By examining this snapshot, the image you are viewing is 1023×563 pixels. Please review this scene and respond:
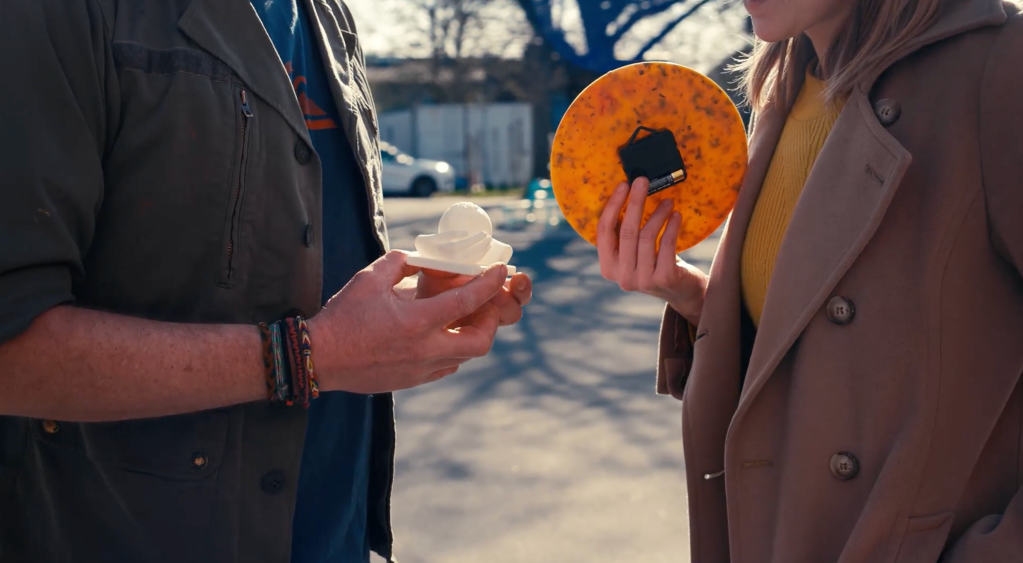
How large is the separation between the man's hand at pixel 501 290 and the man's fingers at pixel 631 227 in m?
0.23

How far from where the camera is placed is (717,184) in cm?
188

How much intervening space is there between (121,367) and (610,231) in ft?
3.22

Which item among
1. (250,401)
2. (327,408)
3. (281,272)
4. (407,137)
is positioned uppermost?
(281,272)

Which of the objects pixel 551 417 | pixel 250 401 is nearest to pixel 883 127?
pixel 250 401

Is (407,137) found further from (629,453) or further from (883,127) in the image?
(883,127)

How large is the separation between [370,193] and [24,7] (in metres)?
0.73

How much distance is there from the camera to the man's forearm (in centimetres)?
120

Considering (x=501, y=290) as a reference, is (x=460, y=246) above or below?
above

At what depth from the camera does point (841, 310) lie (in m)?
1.50

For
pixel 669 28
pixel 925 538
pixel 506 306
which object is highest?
pixel 506 306

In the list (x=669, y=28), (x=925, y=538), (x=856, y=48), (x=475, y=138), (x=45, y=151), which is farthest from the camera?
(x=475, y=138)

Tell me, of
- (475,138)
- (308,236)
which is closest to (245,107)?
(308,236)

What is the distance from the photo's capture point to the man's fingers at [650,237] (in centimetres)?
181

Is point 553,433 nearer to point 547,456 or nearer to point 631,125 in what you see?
point 547,456
